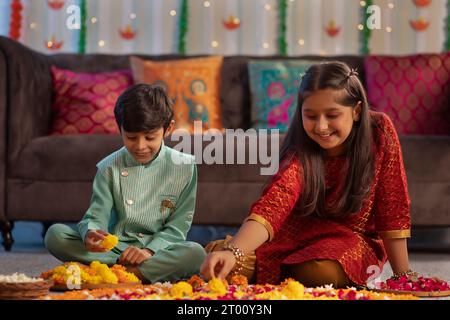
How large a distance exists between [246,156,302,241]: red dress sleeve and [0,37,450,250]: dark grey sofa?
115cm

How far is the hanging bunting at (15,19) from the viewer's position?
4.49 m

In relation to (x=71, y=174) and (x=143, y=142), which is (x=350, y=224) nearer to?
(x=143, y=142)

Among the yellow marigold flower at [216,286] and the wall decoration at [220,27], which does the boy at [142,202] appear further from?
the wall decoration at [220,27]

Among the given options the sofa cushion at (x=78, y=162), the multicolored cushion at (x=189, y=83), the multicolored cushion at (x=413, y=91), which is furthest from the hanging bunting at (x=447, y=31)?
the sofa cushion at (x=78, y=162)

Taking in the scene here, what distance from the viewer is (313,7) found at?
14.7 ft

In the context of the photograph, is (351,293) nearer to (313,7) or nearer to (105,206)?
(105,206)

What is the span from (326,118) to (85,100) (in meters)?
1.94

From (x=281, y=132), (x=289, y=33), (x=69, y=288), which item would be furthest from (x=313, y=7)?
(x=69, y=288)

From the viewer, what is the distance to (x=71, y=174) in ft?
11.1

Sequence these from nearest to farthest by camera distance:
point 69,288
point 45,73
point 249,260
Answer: point 69,288 → point 249,260 → point 45,73

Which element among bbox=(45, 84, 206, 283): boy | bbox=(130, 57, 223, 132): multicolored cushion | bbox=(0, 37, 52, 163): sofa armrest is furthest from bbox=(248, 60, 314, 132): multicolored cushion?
bbox=(45, 84, 206, 283): boy

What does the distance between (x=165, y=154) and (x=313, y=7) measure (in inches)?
88.1

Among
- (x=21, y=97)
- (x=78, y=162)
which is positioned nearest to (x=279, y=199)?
(x=78, y=162)

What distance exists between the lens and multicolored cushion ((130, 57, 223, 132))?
3830 millimetres
